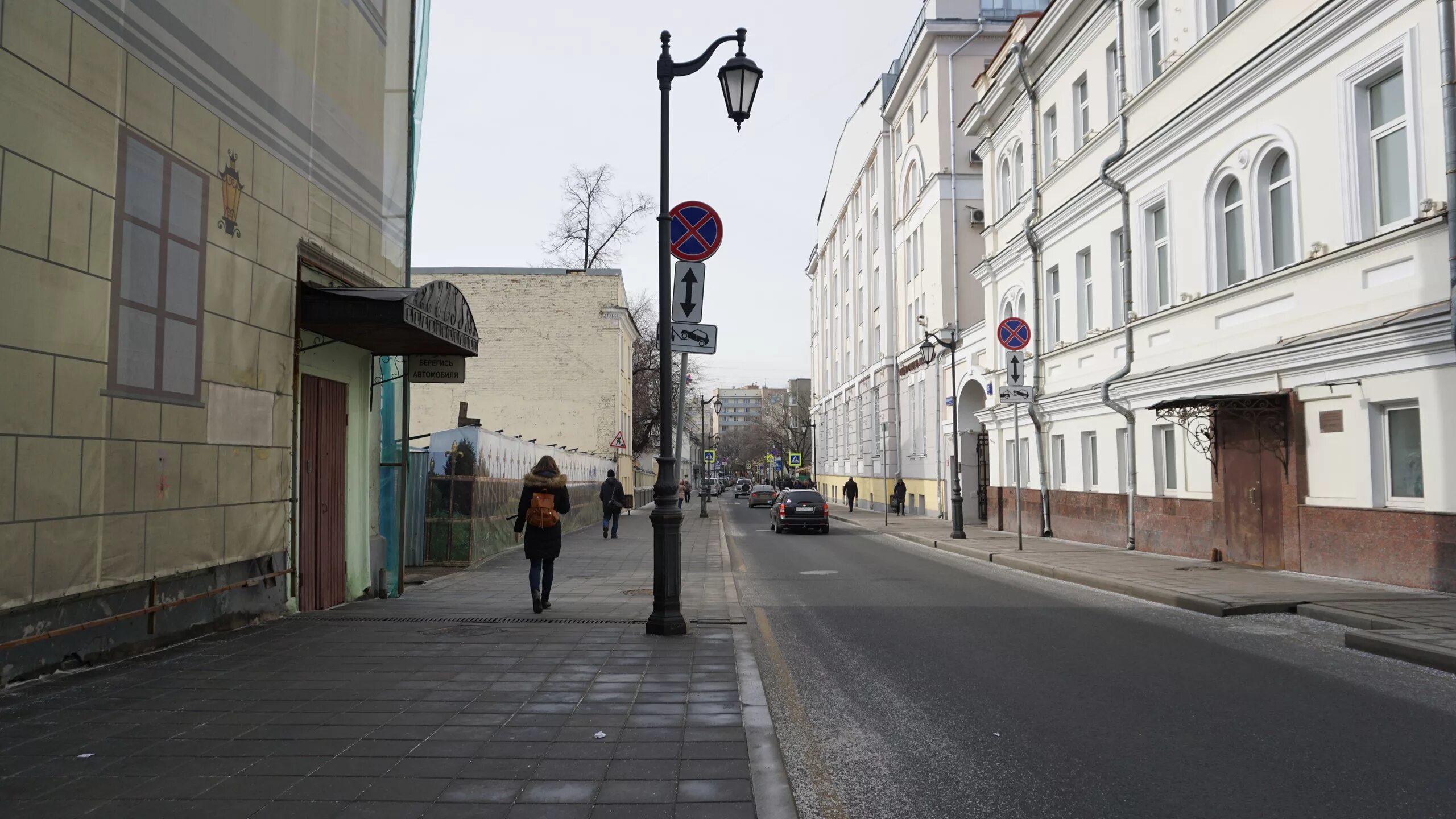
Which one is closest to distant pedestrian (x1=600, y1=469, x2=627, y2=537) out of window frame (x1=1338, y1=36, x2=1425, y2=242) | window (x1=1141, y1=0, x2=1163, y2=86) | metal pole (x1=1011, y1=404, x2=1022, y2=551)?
metal pole (x1=1011, y1=404, x2=1022, y2=551)

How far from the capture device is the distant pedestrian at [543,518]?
10.4 metres

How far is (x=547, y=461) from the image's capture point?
10711mm

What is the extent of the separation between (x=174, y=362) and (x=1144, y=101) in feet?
53.7

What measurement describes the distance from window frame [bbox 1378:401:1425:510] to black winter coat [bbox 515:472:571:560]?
959 cm

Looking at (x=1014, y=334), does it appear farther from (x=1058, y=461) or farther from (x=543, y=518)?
(x=543, y=518)

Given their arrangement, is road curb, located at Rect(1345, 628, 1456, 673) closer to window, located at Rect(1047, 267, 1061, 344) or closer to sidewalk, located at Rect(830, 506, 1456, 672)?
sidewalk, located at Rect(830, 506, 1456, 672)

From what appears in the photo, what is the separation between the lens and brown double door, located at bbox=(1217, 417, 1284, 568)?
13.2 metres

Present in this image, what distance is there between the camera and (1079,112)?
20672 millimetres

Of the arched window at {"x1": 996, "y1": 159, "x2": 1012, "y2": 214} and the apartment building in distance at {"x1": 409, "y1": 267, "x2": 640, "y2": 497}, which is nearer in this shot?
the arched window at {"x1": 996, "y1": 159, "x2": 1012, "y2": 214}

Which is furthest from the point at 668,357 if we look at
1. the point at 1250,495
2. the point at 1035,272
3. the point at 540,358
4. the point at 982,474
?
the point at 540,358

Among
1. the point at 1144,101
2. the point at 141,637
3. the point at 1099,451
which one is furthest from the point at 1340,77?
the point at 141,637

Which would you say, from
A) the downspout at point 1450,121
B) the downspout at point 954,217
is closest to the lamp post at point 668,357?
the downspout at point 1450,121

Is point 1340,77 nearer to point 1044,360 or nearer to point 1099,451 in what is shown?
point 1099,451

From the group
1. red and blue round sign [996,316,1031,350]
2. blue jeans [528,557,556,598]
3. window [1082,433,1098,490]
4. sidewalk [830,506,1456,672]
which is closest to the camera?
sidewalk [830,506,1456,672]
